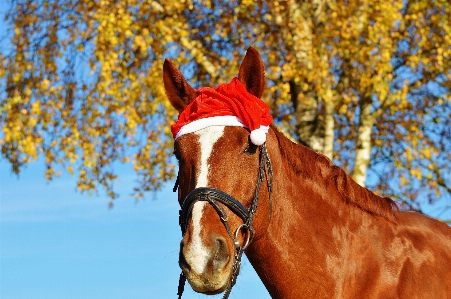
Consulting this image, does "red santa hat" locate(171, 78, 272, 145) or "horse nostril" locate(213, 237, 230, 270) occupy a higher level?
"red santa hat" locate(171, 78, 272, 145)

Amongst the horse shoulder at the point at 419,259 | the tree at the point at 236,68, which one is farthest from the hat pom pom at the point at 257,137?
the tree at the point at 236,68

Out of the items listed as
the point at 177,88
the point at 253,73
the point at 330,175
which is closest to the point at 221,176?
the point at 253,73

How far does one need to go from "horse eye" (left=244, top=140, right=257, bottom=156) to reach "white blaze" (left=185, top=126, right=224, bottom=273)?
0.51 ft

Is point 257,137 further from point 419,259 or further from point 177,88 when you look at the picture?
point 419,259

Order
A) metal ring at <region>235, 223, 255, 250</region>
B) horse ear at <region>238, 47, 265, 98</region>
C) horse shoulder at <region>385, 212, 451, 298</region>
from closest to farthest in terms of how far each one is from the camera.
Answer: metal ring at <region>235, 223, 255, 250</region>
horse ear at <region>238, 47, 265, 98</region>
horse shoulder at <region>385, 212, 451, 298</region>

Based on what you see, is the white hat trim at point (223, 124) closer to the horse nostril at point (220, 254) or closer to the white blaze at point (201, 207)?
the white blaze at point (201, 207)

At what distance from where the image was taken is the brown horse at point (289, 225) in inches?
125

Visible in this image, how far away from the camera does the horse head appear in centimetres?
A: 307

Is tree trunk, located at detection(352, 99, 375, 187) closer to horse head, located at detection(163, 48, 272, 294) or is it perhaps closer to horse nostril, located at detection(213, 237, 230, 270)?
horse head, located at detection(163, 48, 272, 294)

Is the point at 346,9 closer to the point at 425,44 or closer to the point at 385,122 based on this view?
the point at 425,44

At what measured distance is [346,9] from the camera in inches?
518

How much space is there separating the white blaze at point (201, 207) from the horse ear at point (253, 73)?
1.18ft

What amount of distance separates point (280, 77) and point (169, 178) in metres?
3.32

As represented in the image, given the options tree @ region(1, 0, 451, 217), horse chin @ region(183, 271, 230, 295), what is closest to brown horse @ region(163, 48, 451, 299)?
horse chin @ region(183, 271, 230, 295)
